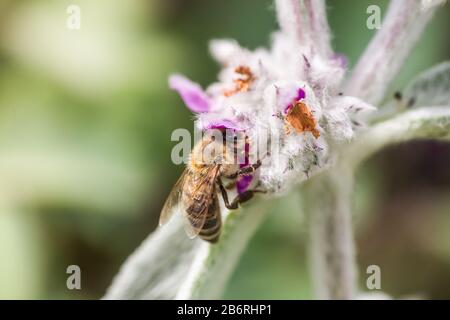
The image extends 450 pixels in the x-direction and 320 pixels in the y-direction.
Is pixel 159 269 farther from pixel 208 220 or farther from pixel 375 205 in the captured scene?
pixel 375 205

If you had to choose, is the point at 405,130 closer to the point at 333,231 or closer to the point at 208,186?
the point at 333,231

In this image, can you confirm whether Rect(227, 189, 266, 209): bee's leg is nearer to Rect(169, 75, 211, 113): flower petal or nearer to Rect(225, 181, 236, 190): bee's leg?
Rect(225, 181, 236, 190): bee's leg

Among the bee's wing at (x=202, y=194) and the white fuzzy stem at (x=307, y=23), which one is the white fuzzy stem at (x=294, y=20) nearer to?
the white fuzzy stem at (x=307, y=23)

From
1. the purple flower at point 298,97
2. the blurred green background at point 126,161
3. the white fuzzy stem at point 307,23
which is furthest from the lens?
the blurred green background at point 126,161

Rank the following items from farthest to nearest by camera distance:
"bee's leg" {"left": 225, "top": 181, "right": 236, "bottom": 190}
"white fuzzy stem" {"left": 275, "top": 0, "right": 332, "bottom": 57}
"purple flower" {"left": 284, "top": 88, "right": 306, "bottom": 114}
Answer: "bee's leg" {"left": 225, "top": 181, "right": 236, "bottom": 190} < "white fuzzy stem" {"left": 275, "top": 0, "right": 332, "bottom": 57} < "purple flower" {"left": 284, "top": 88, "right": 306, "bottom": 114}

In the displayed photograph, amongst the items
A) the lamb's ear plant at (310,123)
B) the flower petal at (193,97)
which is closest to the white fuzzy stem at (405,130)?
the lamb's ear plant at (310,123)

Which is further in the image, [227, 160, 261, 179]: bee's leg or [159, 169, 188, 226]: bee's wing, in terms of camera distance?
[159, 169, 188, 226]: bee's wing

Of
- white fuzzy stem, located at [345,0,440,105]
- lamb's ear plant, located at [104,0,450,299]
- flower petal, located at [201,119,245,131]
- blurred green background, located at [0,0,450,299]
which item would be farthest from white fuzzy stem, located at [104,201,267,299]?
blurred green background, located at [0,0,450,299]

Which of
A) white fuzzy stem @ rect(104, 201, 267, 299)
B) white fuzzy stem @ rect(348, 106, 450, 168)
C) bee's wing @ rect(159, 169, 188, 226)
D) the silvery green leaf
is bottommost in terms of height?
white fuzzy stem @ rect(104, 201, 267, 299)

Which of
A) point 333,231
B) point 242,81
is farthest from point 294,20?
point 333,231
